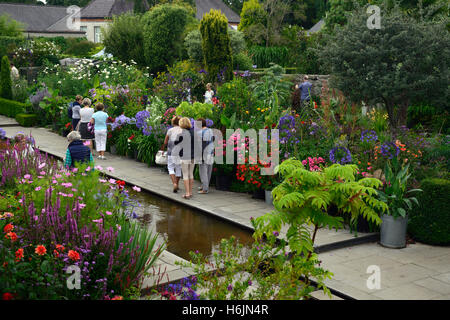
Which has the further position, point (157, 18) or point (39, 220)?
point (157, 18)

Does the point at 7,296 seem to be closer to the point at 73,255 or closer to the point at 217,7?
the point at 73,255

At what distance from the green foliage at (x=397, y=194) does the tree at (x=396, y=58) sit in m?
3.94

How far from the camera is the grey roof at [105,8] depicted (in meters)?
52.1

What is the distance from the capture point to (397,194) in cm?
742

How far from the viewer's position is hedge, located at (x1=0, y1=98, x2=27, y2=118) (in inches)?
798

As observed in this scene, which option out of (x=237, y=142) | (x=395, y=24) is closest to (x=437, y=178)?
(x=237, y=142)

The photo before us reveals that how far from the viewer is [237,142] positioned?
397 inches

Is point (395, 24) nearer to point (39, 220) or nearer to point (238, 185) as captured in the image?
point (238, 185)

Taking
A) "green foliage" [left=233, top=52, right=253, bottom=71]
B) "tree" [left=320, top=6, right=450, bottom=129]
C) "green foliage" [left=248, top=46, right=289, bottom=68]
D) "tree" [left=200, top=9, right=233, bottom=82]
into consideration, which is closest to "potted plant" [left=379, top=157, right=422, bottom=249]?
"tree" [left=320, top=6, right=450, bottom=129]

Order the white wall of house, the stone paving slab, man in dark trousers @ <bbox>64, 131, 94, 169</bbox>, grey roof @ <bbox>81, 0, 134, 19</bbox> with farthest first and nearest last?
the white wall of house, grey roof @ <bbox>81, 0, 134, 19</bbox>, man in dark trousers @ <bbox>64, 131, 94, 169</bbox>, the stone paving slab

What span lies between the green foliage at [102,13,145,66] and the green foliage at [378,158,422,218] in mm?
19538

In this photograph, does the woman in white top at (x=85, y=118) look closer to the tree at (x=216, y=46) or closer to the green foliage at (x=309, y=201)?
the tree at (x=216, y=46)

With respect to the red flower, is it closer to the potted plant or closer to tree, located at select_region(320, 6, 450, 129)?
the potted plant
